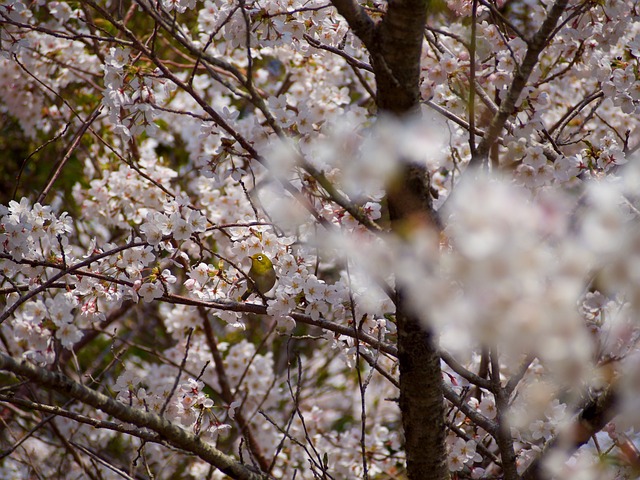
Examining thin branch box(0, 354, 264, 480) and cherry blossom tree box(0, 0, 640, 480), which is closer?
cherry blossom tree box(0, 0, 640, 480)

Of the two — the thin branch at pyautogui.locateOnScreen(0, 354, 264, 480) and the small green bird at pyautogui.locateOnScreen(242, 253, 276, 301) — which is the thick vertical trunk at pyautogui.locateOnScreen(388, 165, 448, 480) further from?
the small green bird at pyautogui.locateOnScreen(242, 253, 276, 301)

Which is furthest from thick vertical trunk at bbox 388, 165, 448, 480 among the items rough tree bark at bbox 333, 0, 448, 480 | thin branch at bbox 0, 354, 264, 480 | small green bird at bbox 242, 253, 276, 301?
small green bird at bbox 242, 253, 276, 301

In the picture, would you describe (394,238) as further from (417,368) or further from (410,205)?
(417,368)

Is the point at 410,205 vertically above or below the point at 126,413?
above

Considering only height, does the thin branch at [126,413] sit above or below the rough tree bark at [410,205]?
below

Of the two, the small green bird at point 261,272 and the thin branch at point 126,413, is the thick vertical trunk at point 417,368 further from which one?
the small green bird at point 261,272

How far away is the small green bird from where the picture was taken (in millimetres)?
1930

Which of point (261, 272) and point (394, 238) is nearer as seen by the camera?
point (394, 238)

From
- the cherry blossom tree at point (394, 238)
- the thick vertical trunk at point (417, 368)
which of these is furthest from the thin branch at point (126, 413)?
the thick vertical trunk at point (417, 368)

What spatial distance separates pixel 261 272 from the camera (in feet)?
6.41

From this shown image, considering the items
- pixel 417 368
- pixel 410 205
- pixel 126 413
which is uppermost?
pixel 410 205

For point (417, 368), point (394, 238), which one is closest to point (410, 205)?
point (394, 238)

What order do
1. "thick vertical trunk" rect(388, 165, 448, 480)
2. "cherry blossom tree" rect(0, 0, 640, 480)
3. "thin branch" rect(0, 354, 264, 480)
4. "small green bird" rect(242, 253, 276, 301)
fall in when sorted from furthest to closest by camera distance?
1. "small green bird" rect(242, 253, 276, 301)
2. "thick vertical trunk" rect(388, 165, 448, 480)
3. "thin branch" rect(0, 354, 264, 480)
4. "cherry blossom tree" rect(0, 0, 640, 480)

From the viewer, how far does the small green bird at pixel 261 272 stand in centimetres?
193
